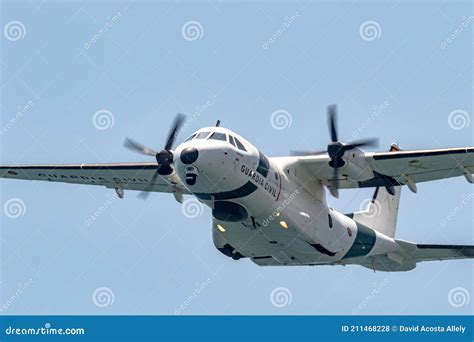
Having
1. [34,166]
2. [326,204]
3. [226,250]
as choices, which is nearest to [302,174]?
[326,204]

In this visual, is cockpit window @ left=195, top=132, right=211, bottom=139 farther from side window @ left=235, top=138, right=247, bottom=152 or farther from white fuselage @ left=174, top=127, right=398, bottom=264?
side window @ left=235, top=138, right=247, bottom=152

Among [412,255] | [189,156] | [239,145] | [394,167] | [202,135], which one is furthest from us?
[412,255]

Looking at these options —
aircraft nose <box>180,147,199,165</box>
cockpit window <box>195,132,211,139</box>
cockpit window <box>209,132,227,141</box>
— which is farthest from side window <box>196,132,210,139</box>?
aircraft nose <box>180,147,199,165</box>

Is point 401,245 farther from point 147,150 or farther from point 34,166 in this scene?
point 34,166

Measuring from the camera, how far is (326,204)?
28281 mm

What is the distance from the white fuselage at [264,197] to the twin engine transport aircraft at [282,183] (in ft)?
0.09

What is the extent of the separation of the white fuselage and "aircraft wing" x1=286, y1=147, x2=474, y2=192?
1.87ft

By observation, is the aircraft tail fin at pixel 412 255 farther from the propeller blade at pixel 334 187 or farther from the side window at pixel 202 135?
the side window at pixel 202 135

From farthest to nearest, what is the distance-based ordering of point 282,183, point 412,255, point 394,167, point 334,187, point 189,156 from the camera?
point 412,255, point 334,187, point 394,167, point 282,183, point 189,156

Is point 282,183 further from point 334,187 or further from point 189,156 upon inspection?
point 189,156

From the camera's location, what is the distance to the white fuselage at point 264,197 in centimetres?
2423

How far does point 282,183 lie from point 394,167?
3.47 m

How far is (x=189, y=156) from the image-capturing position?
2388cm

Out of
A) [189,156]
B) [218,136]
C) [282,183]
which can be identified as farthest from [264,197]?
[189,156]
